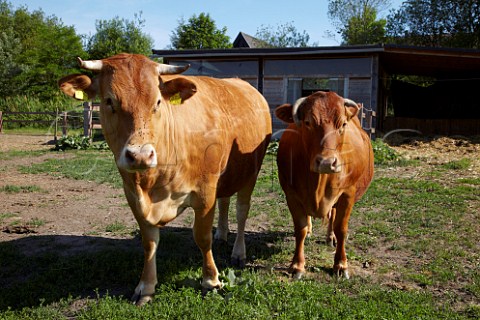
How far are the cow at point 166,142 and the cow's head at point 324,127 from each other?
74 cm

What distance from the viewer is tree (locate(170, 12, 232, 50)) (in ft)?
176

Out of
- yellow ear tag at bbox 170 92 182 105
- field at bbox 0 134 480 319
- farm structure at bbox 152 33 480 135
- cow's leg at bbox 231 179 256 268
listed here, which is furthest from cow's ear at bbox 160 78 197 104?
farm structure at bbox 152 33 480 135

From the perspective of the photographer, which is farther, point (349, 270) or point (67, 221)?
point (67, 221)

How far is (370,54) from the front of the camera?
16.1m

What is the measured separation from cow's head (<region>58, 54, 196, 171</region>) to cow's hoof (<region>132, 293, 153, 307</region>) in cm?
127

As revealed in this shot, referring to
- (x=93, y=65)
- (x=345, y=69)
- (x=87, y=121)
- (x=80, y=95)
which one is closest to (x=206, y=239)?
(x=80, y=95)

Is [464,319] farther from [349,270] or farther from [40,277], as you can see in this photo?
[40,277]

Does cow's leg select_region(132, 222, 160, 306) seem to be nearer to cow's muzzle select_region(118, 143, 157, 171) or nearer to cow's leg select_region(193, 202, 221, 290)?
cow's leg select_region(193, 202, 221, 290)

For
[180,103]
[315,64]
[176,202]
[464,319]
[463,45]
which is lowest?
[464,319]

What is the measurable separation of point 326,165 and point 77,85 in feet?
6.86

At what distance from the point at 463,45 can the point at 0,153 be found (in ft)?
102

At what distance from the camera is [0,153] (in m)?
13.5

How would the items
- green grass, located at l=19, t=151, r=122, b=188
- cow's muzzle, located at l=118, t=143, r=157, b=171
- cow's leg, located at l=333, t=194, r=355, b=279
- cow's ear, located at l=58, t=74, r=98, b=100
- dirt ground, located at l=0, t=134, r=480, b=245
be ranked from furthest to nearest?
green grass, located at l=19, t=151, r=122, b=188, dirt ground, located at l=0, t=134, r=480, b=245, cow's leg, located at l=333, t=194, r=355, b=279, cow's ear, located at l=58, t=74, r=98, b=100, cow's muzzle, located at l=118, t=143, r=157, b=171

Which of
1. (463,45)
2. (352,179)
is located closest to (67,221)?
(352,179)
